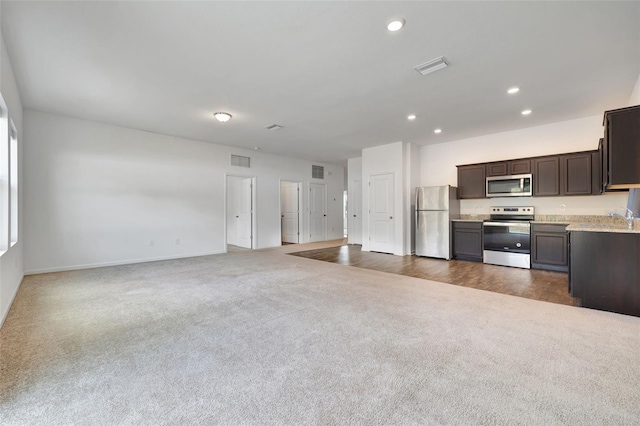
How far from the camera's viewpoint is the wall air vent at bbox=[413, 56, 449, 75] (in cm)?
307

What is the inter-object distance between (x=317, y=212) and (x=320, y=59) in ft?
21.5

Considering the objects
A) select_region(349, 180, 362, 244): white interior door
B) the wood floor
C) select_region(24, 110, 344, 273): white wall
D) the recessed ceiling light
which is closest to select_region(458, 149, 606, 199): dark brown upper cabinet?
the wood floor

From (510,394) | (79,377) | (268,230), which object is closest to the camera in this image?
(510,394)

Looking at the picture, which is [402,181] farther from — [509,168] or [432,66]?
[432,66]

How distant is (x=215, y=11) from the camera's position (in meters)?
2.32

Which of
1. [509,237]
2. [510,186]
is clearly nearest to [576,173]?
[510,186]

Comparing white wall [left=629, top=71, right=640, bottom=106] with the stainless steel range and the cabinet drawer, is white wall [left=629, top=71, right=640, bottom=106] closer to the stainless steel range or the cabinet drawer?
the cabinet drawer

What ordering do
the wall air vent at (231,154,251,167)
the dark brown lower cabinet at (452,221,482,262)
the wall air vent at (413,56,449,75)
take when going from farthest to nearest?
the wall air vent at (231,154,251,167) → the dark brown lower cabinet at (452,221,482,262) → the wall air vent at (413,56,449,75)

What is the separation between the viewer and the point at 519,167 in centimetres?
544

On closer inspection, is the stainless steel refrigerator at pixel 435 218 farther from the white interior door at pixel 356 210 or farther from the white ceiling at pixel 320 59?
the white interior door at pixel 356 210

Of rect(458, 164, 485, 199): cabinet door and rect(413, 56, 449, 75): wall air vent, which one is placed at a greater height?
rect(413, 56, 449, 75): wall air vent

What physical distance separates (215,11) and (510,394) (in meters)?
3.43

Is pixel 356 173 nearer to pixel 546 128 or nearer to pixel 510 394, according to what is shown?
pixel 546 128

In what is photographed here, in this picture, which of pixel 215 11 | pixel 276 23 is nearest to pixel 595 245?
pixel 276 23
